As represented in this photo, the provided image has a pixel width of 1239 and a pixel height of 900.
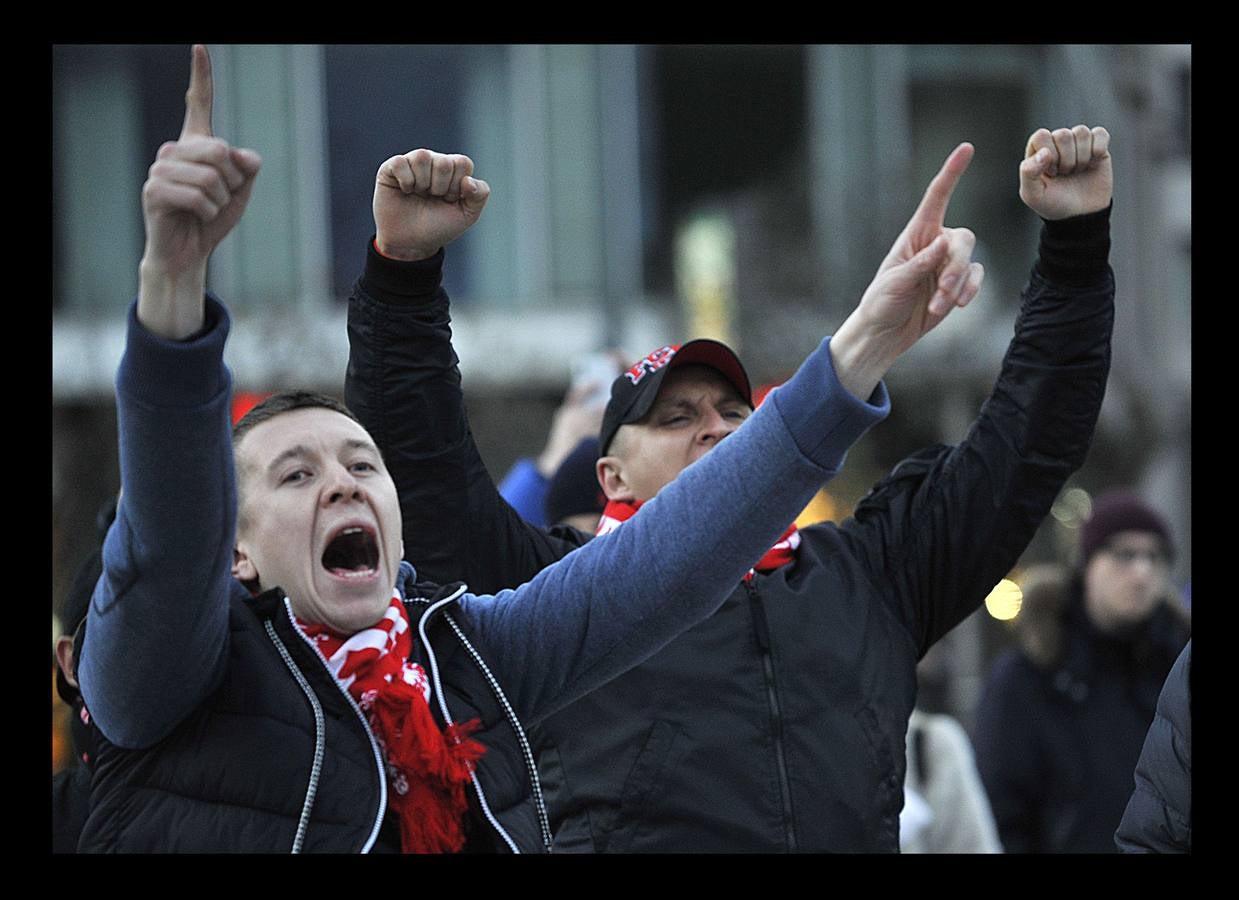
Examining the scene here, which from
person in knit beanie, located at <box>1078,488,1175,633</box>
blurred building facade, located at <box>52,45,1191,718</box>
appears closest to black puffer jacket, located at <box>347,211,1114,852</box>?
person in knit beanie, located at <box>1078,488,1175,633</box>

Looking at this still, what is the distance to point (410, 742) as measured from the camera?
237cm

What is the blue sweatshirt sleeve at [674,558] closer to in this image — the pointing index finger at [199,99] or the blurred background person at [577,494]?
the pointing index finger at [199,99]

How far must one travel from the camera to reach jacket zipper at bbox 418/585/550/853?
2387 mm

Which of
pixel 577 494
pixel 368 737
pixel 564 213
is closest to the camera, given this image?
pixel 368 737

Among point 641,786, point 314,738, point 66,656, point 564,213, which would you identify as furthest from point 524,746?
point 564,213

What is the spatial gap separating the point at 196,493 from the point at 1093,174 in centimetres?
178

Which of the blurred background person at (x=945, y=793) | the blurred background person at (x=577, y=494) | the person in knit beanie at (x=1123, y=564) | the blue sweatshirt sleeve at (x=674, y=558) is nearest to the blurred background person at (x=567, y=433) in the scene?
the blurred background person at (x=577, y=494)

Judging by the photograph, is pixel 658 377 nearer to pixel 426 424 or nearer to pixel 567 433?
pixel 426 424

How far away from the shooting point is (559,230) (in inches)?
612

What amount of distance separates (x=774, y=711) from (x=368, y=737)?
40.6 inches

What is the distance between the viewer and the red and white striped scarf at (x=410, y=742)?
234cm
